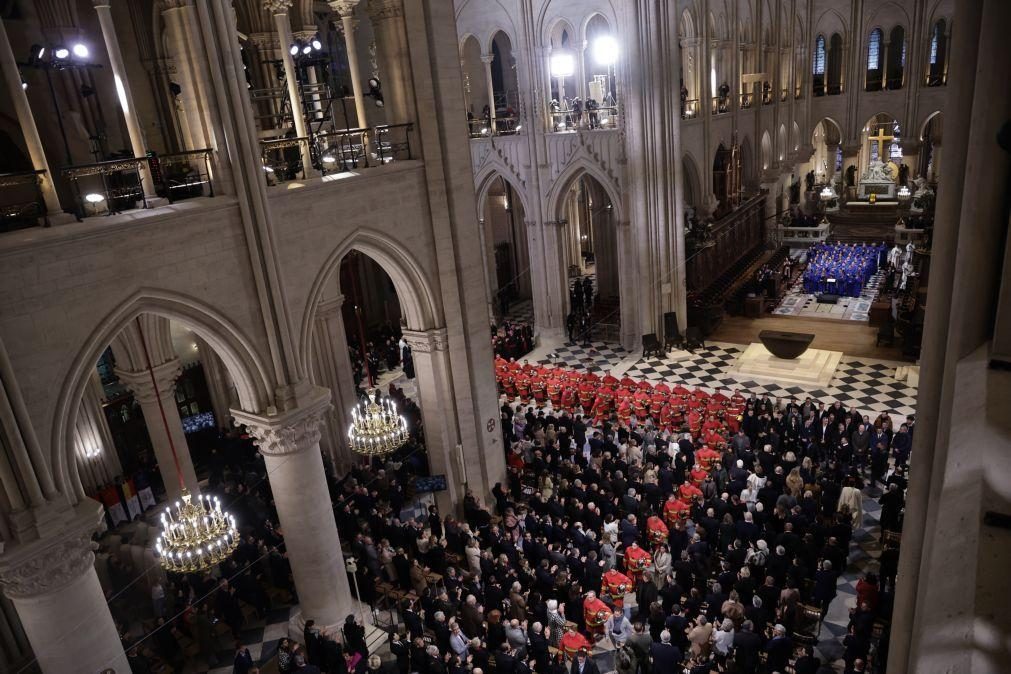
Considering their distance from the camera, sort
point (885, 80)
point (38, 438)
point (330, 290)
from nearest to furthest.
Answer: point (38, 438), point (330, 290), point (885, 80)

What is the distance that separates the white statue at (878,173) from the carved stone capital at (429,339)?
32.7m

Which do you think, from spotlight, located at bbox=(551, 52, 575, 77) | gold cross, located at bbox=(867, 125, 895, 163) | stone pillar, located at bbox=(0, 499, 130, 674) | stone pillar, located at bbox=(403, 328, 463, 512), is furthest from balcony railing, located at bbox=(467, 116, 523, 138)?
gold cross, located at bbox=(867, 125, 895, 163)

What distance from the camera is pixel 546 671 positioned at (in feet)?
32.3

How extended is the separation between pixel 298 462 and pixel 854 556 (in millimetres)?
9546

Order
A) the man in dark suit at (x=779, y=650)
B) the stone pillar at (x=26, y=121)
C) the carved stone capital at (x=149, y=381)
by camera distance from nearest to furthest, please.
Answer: the stone pillar at (x=26, y=121) < the man in dark suit at (x=779, y=650) < the carved stone capital at (x=149, y=381)

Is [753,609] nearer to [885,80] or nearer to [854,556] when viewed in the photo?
[854,556]

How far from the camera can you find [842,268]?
2677cm

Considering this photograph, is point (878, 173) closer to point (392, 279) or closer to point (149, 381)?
point (392, 279)

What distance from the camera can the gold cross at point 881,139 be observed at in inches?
1510

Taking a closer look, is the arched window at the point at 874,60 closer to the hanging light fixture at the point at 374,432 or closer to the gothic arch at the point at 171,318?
the hanging light fixture at the point at 374,432

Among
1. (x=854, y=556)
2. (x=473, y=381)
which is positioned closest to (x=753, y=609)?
(x=854, y=556)

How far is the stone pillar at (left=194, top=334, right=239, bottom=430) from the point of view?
18969 millimetres

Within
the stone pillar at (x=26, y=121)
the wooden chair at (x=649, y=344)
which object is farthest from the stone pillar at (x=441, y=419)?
the wooden chair at (x=649, y=344)

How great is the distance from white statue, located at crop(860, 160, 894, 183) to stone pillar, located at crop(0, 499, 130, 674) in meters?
39.5
